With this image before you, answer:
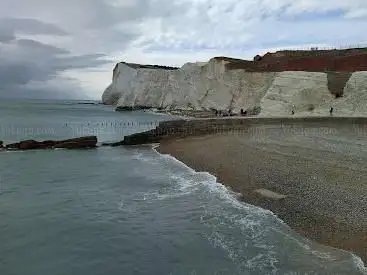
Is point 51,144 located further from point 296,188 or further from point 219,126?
point 296,188

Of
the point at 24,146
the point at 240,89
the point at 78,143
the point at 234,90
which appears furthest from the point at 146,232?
the point at 234,90

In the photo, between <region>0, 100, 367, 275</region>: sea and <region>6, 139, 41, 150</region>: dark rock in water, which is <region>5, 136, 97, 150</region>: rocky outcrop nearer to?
<region>6, 139, 41, 150</region>: dark rock in water

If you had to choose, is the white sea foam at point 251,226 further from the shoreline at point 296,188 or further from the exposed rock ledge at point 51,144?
the exposed rock ledge at point 51,144

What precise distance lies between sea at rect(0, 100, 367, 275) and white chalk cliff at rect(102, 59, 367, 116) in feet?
84.5

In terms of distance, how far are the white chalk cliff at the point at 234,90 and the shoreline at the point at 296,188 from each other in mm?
17964

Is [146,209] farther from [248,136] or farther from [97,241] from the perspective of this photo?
[248,136]

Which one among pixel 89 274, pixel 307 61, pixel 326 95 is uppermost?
pixel 307 61

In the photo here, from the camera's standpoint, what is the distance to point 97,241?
10.5 metres

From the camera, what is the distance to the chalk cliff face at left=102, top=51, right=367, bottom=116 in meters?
40.5

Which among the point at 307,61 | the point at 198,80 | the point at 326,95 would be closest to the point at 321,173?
the point at 326,95

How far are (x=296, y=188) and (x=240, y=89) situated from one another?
45633mm

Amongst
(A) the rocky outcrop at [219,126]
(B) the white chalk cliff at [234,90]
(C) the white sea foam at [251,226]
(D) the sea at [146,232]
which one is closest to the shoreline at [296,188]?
(C) the white sea foam at [251,226]

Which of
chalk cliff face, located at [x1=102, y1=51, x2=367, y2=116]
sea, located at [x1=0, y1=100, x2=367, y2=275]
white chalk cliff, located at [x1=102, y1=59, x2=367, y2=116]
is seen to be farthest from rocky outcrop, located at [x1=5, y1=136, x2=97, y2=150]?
chalk cliff face, located at [x1=102, y1=51, x2=367, y2=116]

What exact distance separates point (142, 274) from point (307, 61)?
4752cm
